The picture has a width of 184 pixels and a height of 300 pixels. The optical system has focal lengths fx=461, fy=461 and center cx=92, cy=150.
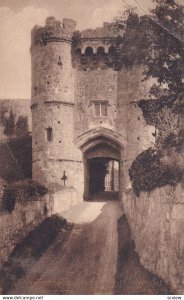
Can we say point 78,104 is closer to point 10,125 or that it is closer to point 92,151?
point 92,151

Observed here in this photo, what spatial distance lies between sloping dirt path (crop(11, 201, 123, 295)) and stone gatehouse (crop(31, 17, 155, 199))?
3.81m

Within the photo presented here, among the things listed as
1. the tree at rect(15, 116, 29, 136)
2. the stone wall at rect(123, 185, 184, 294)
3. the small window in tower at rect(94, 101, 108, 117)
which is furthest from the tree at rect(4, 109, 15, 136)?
the stone wall at rect(123, 185, 184, 294)

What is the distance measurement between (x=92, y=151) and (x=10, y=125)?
8465mm

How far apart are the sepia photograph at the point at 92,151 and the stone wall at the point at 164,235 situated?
0.03 meters

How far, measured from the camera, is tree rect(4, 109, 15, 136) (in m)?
27.0

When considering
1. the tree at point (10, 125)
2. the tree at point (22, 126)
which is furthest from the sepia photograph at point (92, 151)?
the tree at point (22, 126)

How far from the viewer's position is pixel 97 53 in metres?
19.7

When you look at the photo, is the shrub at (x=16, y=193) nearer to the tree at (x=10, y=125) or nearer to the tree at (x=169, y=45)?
the tree at (x=169, y=45)

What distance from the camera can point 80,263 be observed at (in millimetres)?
11656

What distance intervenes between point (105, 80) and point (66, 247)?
9.09 m

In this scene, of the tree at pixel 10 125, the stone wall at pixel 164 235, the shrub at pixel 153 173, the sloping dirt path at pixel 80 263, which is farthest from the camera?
the tree at pixel 10 125

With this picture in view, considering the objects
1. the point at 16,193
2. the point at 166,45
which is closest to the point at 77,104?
the point at 16,193

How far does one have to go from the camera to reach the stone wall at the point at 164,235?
8212 millimetres

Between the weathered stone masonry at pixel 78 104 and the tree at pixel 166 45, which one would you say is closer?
the tree at pixel 166 45
